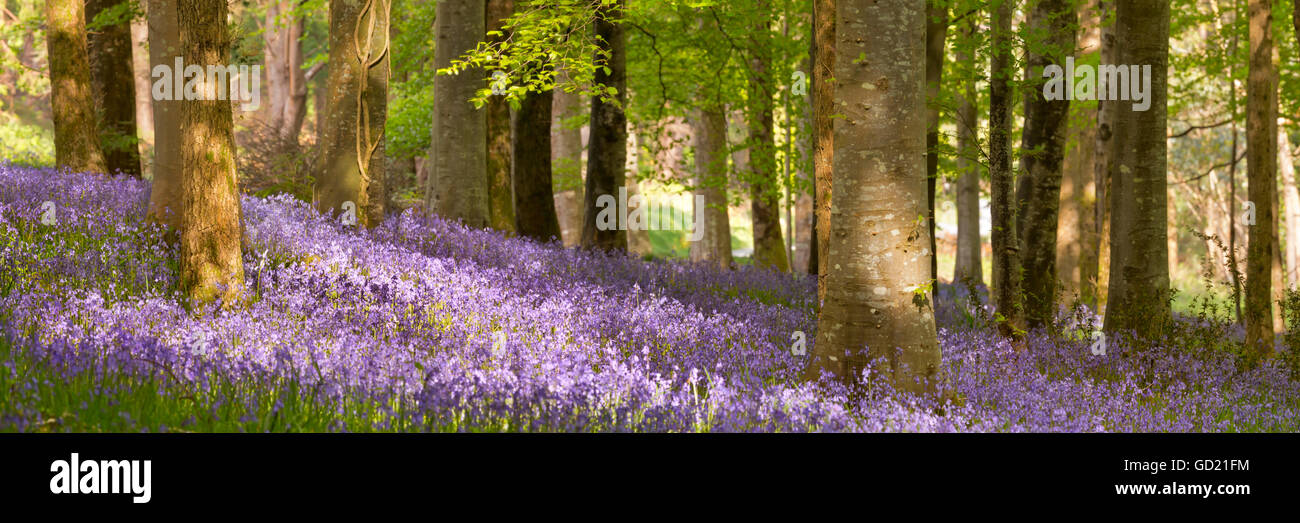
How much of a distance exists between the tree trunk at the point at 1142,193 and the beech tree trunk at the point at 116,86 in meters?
13.5

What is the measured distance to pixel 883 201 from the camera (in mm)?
5824

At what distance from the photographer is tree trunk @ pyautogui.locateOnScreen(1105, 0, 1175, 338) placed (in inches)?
380

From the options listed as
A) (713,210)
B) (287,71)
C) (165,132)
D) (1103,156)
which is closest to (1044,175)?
(1103,156)

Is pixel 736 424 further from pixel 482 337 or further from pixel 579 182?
pixel 579 182

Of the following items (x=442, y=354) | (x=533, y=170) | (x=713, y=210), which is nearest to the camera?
(x=442, y=354)

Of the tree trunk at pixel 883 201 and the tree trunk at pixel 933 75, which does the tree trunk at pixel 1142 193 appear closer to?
the tree trunk at pixel 933 75

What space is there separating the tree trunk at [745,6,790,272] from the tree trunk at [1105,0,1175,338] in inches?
263

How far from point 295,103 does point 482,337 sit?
98.9 ft

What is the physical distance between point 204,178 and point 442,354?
8.36ft

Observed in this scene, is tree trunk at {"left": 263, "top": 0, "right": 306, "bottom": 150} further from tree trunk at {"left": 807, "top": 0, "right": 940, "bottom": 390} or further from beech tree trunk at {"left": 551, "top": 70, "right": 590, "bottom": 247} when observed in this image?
tree trunk at {"left": 807, "top": 0, "right": 940, "bottom": 390}

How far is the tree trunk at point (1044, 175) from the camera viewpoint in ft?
33.7

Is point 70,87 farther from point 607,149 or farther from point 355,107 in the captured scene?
point 607,149

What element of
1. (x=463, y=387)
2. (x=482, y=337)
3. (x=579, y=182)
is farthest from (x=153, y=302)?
(x=579, y=182)

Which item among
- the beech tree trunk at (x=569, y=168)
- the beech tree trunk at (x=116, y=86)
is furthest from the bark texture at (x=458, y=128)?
the beech tree trunk at (x=569, y=168)
